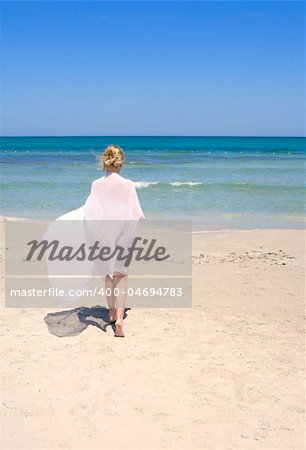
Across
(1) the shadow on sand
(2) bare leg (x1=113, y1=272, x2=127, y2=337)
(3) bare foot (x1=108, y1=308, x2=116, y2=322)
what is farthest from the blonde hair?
(1) the shadow on sand

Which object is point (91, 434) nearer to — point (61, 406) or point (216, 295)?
point (61, 406)

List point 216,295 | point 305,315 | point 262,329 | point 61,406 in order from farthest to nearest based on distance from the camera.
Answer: point 216,295
point 305,315
point 262,329
point 61,406

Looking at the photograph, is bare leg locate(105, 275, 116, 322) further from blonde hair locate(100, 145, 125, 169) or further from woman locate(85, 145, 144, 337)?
blonde hair locate(100, 145, 125, 169)

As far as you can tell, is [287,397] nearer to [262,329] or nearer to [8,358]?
[262,329]

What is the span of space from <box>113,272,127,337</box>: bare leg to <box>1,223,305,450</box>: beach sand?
0.12 m

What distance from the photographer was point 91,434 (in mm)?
3492

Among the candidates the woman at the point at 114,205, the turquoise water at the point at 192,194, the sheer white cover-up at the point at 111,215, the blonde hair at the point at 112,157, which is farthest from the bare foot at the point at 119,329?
the turquoise water at the point at 192,194

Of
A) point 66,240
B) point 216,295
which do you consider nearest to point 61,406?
point 66,240

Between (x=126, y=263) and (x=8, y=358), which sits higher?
(x=126, y=263)

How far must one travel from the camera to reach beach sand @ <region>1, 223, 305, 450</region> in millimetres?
3545

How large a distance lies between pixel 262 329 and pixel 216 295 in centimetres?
112

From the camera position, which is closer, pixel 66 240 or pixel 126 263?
pixel 126 263

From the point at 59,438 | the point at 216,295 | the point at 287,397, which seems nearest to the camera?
the point at 59,438

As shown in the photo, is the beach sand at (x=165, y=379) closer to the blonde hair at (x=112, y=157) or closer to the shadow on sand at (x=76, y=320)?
the shadow on sand at (x=76, y=320)
